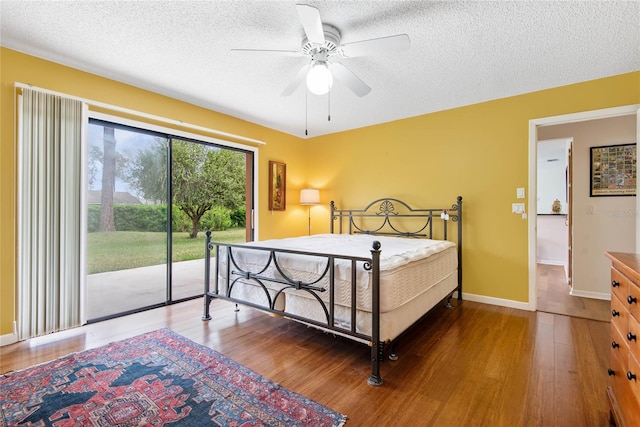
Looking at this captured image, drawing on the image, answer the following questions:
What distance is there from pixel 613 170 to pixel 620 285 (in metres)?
3.33

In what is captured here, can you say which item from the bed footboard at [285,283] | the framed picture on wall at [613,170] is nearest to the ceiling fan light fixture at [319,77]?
the bed footboard at [285,283]

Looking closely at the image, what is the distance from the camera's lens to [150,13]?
6.59 ft

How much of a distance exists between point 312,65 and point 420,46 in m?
0.92

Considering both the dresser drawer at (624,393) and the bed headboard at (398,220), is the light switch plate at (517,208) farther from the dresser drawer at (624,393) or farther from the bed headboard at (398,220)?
the dresser drawer at (624,393)

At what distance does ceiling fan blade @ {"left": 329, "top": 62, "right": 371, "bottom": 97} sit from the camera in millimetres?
2364

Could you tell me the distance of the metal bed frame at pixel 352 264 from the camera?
1.92m

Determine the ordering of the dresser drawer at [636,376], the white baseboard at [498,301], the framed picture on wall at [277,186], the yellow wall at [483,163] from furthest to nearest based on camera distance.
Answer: the framed picture on wall at [277,186]
the white baseboard at [498,301]
the yellow wall at [483,163]
the dresser drawer at [636,376]

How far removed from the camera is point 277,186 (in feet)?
15.8

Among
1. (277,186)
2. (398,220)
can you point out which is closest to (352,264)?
(398,220)

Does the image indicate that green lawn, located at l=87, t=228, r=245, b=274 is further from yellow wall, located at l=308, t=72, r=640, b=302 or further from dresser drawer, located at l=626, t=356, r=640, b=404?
dresser drawer, located at l=626, t=356, r=640, b=404

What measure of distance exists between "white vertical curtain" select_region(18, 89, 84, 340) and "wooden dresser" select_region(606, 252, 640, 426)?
3.85 m

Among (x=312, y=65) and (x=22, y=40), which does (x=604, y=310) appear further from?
(x=22, y=40)

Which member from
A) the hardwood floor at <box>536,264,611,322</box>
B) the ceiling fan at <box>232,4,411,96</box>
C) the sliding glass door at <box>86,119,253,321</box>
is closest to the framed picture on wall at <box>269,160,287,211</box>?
the sliding glass door at <box>86,119,253,321</box>

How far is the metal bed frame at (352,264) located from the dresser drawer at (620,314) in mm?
1154
